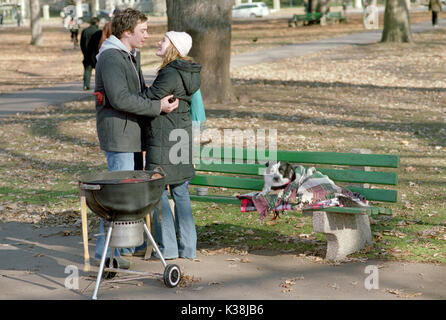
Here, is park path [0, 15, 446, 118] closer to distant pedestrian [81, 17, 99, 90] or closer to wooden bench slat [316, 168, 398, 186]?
distant pedestrian [81, 17, 99, 90]

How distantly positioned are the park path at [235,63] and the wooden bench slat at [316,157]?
9.53m

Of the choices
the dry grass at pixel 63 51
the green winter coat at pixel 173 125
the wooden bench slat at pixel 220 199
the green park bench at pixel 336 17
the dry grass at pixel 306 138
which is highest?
the green winter coat at pixel 173 125

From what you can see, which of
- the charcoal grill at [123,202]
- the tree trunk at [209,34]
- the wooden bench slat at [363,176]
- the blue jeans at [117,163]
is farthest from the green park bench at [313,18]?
the charcoal grill at [123,202]

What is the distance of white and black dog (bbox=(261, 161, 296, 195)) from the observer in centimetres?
659

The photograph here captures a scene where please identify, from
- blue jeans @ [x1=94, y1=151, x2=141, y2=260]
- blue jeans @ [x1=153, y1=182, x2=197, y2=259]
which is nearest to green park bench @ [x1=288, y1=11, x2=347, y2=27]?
blue jeans @ [x1=153, y1=182, x2=197, y2=259]

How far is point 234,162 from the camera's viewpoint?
736cm

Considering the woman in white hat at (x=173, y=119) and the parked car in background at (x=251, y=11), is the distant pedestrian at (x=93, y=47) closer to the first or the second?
the woman in white hat at (x=173, y=119)

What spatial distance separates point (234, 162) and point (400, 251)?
5.81 feet

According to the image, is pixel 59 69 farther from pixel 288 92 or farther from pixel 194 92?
pixel 194 92

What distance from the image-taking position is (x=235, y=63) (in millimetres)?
24203

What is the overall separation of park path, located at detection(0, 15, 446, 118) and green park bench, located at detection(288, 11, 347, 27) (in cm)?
550

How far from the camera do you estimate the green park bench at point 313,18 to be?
Result: 42.7 m

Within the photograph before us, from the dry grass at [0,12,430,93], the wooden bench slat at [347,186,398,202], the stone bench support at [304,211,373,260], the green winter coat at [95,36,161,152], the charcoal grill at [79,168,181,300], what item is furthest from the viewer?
the dry grass at [0,12,430,93]

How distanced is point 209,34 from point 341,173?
27.5ft
